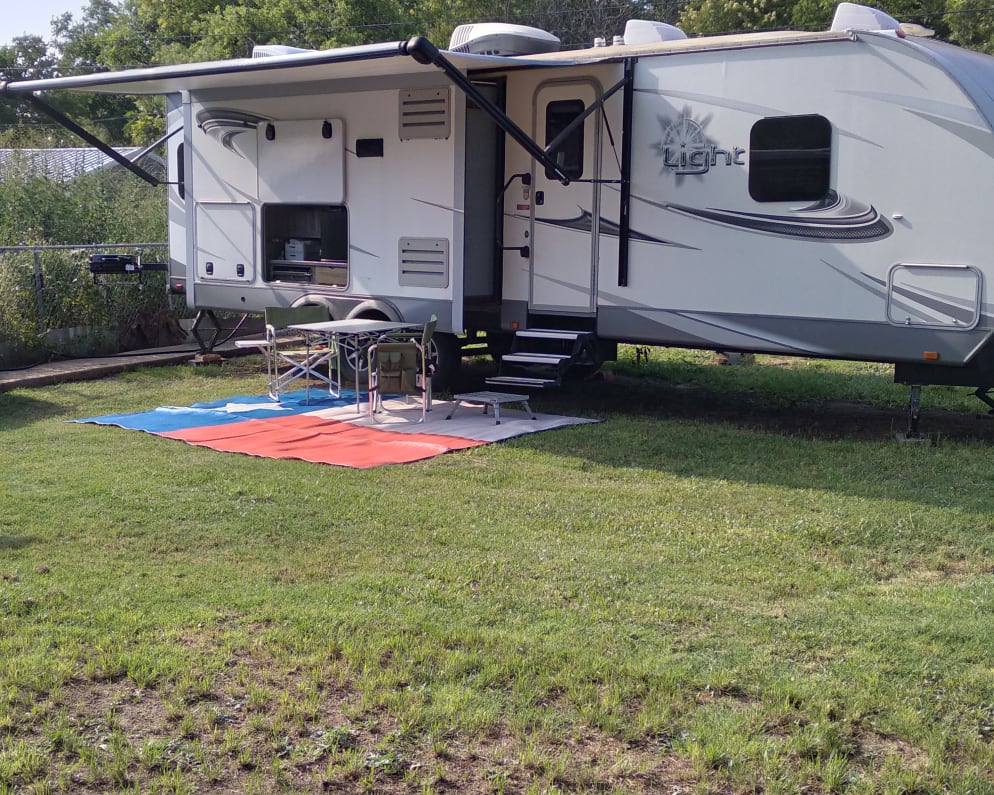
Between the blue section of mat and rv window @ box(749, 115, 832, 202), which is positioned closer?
rv window @ box(749, 115, 832, 202)

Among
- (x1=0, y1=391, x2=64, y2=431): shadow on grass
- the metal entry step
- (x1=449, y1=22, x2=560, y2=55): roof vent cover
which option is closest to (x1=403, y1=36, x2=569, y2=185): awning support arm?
(x1=449, y1=22, x2=560, y2=55): roof vent cover

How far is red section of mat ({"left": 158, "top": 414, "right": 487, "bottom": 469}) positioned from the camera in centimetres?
780

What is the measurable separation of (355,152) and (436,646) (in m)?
6.96

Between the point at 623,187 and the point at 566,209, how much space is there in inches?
23.3

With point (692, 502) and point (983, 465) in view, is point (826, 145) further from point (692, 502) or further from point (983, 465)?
point (692, 502)

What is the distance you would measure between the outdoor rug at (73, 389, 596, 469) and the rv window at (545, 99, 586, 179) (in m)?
2.10

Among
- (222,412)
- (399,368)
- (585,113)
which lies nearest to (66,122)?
(222,412)

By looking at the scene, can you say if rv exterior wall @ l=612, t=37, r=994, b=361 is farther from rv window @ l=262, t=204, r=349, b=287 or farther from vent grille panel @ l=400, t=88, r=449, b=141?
rv window @ l=262, t=204, r=349, b=287

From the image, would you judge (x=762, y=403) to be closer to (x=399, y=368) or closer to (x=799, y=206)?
(x=799, y=206)

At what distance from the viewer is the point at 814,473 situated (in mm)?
7289

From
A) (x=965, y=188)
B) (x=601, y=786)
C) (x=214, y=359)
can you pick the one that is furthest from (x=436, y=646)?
(x=214, y=359)

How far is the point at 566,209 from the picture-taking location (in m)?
9.46

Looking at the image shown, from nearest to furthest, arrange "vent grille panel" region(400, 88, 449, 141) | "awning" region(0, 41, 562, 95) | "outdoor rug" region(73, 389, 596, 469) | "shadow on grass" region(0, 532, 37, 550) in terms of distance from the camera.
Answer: "shadow on grass" region(0, 532, 37, 550), "outdoor rug" region(73, 389, 596, 469), "awning" region(0, 41, 562, 95), "vent grille panel" region(400, 88, 449, 141)

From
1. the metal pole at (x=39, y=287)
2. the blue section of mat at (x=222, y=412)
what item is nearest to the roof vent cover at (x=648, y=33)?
the blue section of mat at (x=222, y=412)
